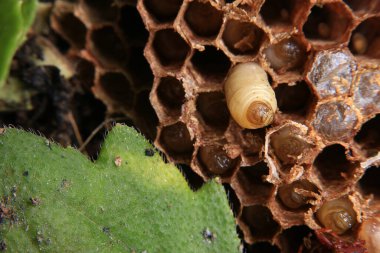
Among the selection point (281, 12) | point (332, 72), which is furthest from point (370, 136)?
point (281, 12)

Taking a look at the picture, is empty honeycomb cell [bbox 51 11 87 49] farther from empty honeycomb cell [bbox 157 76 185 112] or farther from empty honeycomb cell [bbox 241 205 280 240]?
empty honeycomb cell [bbox 241 205 280 240]

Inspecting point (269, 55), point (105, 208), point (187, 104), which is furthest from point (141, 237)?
point (269, 55)

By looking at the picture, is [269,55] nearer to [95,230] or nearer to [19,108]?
[95,230]

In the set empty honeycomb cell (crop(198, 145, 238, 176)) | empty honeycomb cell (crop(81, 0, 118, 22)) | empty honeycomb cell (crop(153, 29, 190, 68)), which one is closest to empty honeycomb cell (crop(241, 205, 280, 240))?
empty honeycomb cell (crop(198, 145, 238, 176))

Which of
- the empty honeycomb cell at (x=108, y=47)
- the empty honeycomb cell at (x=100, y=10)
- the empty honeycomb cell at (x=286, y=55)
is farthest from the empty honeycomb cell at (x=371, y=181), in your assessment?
→ the empty honeycomb cell at (x=100, y=10)

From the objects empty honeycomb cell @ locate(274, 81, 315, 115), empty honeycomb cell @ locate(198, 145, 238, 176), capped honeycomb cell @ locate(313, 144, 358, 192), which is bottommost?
empty honeycomb cell @ locate(198, 145, 238, 176)

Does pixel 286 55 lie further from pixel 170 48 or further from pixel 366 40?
pixel 170 48
